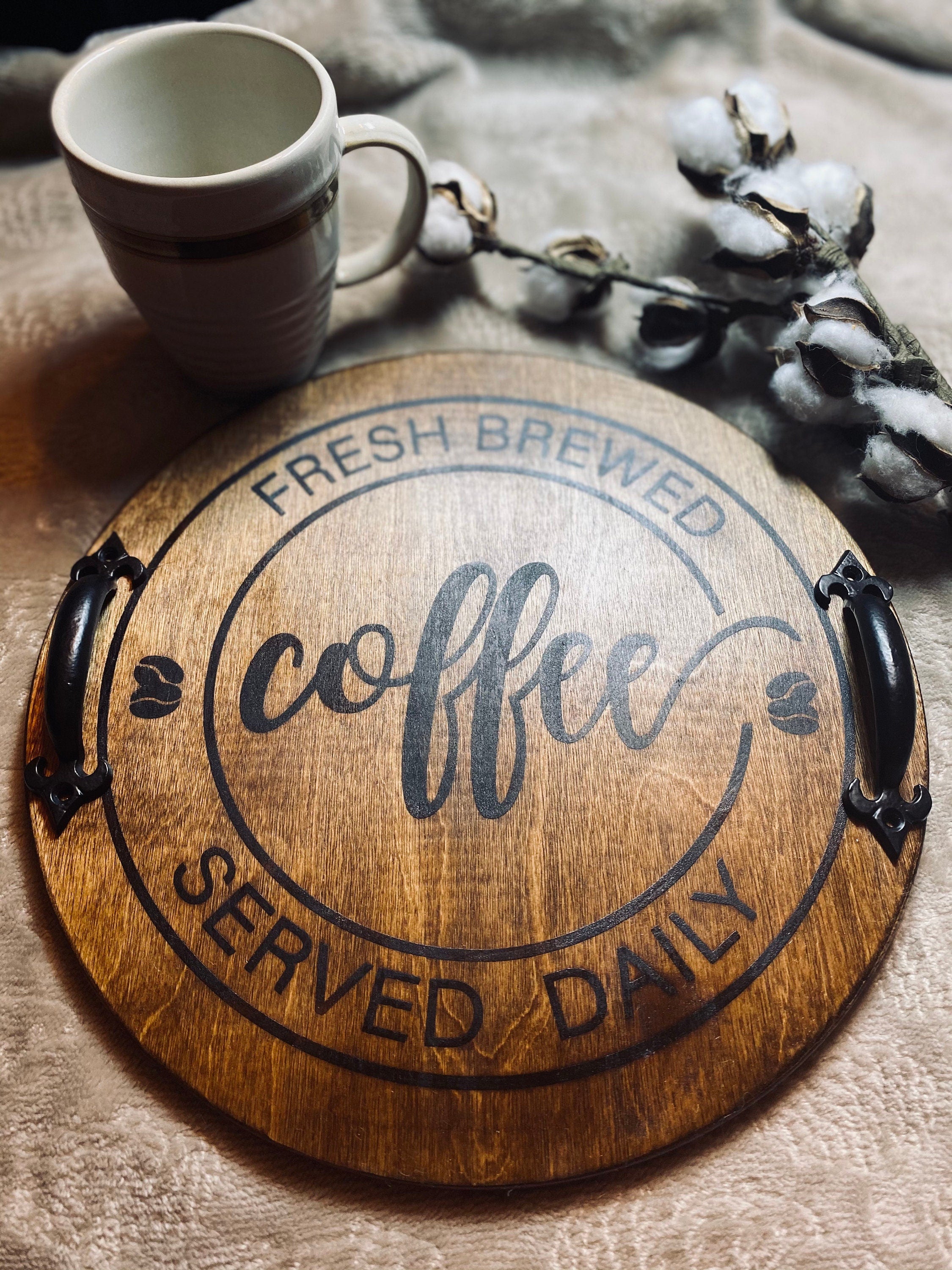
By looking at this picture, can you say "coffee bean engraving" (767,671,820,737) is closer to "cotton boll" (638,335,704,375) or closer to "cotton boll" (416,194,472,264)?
"cotton boll" (638,335,704,375)

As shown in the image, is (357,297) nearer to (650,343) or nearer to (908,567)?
(650,343)

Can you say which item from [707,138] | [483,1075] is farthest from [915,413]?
[483,1075]

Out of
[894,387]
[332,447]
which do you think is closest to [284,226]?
[332,447]

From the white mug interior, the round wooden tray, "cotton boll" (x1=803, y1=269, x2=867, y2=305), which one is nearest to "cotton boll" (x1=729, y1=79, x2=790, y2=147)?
"cotton boll" (x1=803, y1=269, x2=867, y2=305)

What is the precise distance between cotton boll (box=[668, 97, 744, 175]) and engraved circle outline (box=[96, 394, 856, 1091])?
253 millimetres

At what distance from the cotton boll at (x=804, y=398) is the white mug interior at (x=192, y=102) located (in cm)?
38

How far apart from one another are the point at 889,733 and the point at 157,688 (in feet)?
1.54

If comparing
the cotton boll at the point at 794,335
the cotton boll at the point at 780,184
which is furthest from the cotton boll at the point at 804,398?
the cotton boll at the point at 780,184

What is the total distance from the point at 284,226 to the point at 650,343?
1.03 ft

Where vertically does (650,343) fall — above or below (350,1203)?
above

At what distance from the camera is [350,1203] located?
0.55 m

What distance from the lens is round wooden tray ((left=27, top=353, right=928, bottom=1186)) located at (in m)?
0.55

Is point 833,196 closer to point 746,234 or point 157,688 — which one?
point 746,234

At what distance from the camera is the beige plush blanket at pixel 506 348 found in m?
0.55
